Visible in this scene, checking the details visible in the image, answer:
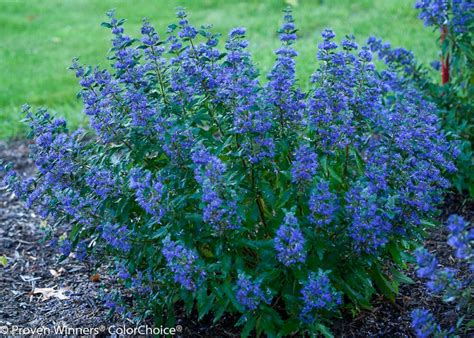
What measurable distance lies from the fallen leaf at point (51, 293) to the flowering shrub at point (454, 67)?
2766 mm

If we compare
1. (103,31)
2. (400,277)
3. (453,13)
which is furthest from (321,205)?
(103,31)

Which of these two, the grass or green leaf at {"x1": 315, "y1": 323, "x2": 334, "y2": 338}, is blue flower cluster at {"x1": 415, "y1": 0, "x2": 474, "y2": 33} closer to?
the grass

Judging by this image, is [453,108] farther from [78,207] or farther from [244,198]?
[78,207]

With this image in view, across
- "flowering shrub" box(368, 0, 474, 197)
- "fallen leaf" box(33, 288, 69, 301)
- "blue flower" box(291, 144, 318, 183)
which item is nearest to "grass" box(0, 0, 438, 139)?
"flowering shrub" box(368, 0, 474, 197)

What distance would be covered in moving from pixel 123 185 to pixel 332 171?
1.04 meters

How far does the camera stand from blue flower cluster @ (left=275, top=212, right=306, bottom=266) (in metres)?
2.79

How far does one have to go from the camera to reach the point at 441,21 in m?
4.88

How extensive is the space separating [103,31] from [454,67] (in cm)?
734

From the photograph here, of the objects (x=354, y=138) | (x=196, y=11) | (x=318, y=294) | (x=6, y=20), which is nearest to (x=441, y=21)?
(x=354, y=138)

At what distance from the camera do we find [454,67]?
16.6 feet

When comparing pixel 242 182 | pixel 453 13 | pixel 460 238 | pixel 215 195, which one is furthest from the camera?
pixel 453 13

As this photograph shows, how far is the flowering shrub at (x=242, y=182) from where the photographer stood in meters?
2.96

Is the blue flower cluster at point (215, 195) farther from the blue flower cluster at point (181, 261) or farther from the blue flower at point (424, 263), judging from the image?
the blue flower at point (424, 263)

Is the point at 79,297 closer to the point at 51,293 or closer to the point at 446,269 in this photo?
the point at 51,293
